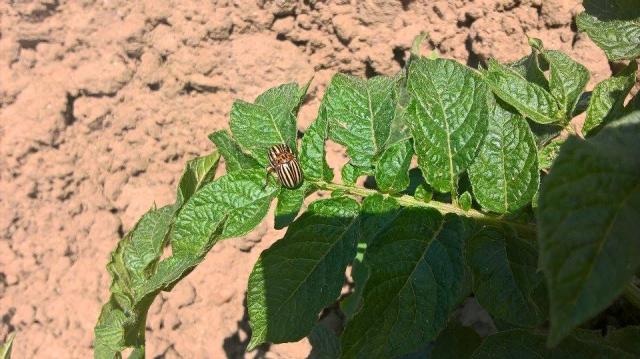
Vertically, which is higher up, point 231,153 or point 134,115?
point 231,153

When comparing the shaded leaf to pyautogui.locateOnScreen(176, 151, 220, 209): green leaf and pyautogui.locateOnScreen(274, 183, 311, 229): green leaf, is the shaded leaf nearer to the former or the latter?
pyautogui.locateOnScreen(274, 183, 311, 229): green leaf

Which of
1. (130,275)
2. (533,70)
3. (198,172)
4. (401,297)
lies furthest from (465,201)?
(130,275)

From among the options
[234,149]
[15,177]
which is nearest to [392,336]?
[234,149]

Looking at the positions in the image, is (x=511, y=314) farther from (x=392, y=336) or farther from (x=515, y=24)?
(x=515, y=24)

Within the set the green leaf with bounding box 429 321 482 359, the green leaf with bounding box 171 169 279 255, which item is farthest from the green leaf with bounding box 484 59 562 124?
the green leaf with bounding box 429 321 482 359

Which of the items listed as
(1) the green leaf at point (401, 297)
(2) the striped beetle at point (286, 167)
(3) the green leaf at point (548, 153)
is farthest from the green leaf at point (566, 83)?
(2) the striped beetle at point (286, 167)

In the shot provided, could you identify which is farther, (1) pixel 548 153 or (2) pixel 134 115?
(2) pixel 134 115

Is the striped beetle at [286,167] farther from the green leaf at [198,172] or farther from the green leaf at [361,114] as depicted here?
the green leaf at [198,172]

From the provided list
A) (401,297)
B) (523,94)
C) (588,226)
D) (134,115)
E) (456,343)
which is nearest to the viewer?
(588,226)

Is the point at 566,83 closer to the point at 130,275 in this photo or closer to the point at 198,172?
the point at 198,172
